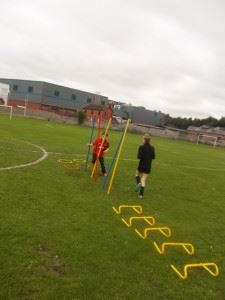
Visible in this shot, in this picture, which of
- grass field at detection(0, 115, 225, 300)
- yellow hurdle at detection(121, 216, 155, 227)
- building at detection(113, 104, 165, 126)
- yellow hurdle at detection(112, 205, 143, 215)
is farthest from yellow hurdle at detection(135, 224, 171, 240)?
building at detection(113, 104, 165, 126)

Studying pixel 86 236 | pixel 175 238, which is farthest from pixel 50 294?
pixel 175 238

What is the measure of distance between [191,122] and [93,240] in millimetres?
126848

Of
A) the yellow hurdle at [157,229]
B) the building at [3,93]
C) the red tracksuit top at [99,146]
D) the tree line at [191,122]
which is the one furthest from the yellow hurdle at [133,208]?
the tree line at [191,122]

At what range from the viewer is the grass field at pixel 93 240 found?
17.8 ft

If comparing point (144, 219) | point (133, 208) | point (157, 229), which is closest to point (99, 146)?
point (133, 208)

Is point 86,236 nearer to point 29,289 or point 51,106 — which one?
point 29,289

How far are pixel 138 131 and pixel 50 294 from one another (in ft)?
169

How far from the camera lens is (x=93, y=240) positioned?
23.1ft

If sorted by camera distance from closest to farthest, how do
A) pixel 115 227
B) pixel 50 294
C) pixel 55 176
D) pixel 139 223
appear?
pixel 50 294, pixel 115 227, pixel 139 223, pixel 55 176

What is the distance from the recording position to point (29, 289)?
16.5 feet

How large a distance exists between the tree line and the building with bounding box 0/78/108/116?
151 feet

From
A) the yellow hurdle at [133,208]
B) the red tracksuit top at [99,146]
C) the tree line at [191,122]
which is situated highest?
the red tracksuit top at [99,146]

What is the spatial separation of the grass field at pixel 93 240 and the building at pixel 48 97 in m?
65.5

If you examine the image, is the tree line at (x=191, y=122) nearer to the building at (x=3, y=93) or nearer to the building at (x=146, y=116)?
the building at (x=146, y=116)
